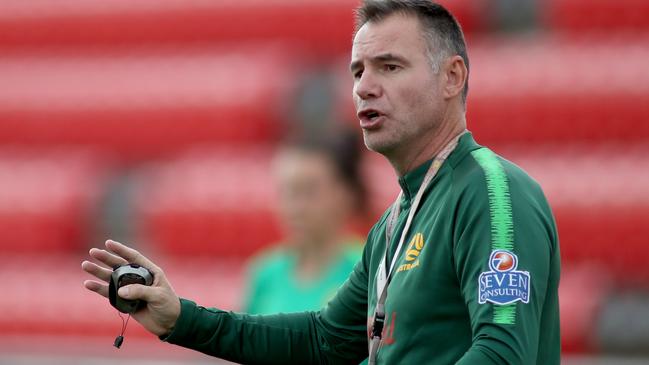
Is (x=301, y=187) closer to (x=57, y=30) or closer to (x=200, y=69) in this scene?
(x=200, y=69)

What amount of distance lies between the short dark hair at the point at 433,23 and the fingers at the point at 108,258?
865 millimetres

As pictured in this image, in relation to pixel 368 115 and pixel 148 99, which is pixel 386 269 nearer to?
pixel 368 115

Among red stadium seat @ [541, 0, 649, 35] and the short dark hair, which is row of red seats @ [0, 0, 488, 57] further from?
the short dark hair

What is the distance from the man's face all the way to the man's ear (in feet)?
0.10

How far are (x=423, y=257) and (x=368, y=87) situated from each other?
1.49ft

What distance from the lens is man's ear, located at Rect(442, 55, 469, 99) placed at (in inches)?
107

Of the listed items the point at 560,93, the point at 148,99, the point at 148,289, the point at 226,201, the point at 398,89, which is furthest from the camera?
the point at 148,99

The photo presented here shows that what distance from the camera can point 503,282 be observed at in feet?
7.62

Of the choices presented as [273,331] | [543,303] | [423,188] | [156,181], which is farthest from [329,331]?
[156,181]

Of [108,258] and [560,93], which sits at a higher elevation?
[560,93]

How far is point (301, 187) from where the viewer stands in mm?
4820

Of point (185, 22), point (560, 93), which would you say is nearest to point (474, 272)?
point (560, 93)

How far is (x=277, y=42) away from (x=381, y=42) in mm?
10586

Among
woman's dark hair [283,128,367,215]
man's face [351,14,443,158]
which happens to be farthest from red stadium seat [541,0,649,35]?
man's face [351,14,443,158]
